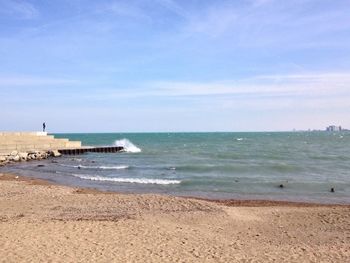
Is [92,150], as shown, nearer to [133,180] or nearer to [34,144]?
[34,144]

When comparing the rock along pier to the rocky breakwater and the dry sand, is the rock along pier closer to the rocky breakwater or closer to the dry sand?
the rocky breakwater

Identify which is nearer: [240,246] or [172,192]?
[240,246]

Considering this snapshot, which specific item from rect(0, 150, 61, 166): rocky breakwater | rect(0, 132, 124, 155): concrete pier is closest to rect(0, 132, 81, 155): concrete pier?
rect(0, 132, 124, 155): concrete pier

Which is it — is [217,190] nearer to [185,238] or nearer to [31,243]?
[185,238]

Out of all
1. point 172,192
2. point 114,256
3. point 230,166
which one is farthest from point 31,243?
point 230,166

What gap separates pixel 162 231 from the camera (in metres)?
12.7

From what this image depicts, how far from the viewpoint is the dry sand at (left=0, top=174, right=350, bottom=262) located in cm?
1041

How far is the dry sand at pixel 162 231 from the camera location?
10406 mm

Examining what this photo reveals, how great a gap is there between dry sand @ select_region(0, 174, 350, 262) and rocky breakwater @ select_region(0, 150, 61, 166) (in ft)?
86.0

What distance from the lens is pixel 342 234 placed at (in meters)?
13.1

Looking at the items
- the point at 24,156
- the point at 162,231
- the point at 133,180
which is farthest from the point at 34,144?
the point at 162,231

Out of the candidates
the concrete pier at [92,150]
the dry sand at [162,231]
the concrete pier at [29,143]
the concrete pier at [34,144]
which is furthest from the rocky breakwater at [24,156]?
the dry sand at [162,231]

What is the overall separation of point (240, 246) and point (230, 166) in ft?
89.4

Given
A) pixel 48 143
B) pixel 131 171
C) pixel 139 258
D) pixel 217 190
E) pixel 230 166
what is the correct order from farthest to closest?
pixel 48 143 → pixel 230 166 → pixel 131 171 → pixel 217 190 → pixel 139 258
